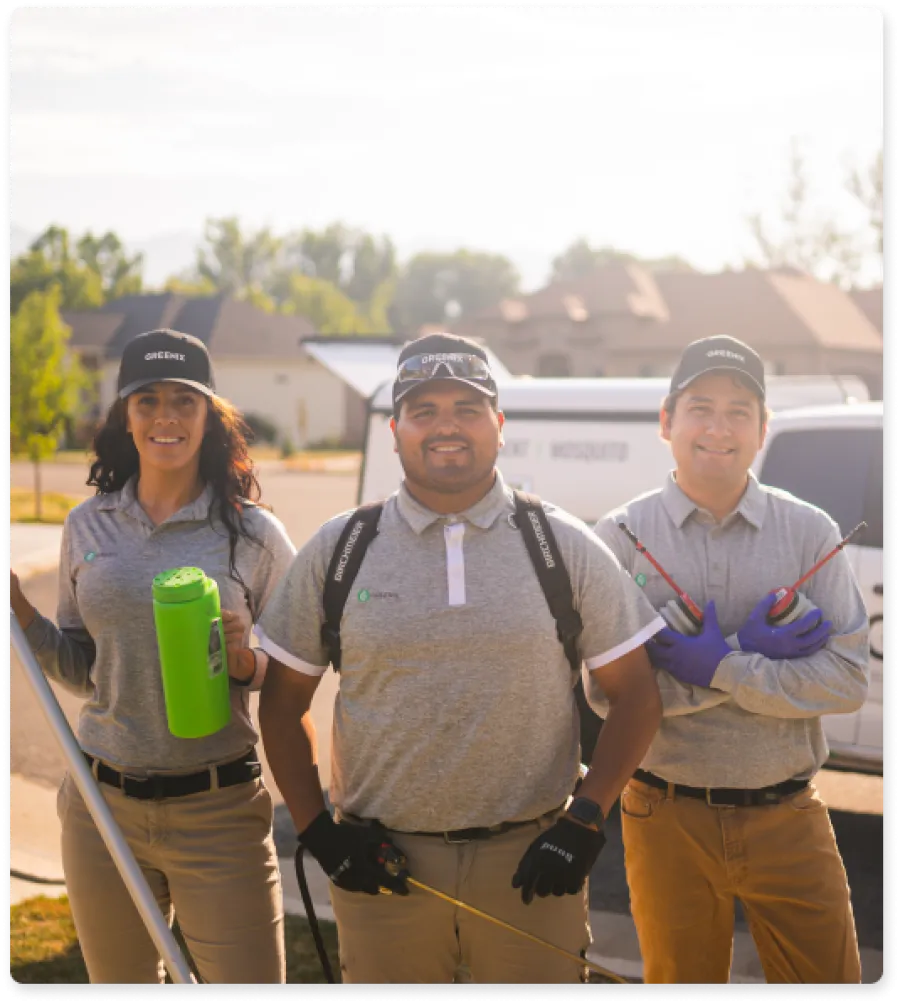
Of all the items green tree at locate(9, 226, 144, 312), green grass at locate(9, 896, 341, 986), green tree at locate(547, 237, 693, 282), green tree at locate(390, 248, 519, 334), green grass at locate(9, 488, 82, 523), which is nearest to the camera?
green grass at locate(9, 896, 341, 986)

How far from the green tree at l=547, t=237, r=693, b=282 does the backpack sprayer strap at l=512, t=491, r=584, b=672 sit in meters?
84.9

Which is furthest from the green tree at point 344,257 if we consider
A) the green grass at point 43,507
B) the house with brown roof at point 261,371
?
the green grass at point 43,507

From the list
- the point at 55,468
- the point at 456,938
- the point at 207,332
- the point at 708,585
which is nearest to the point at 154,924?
the point at 456,938

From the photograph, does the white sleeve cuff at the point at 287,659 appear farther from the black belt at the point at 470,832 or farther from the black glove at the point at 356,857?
the black belt at the point at 470,832

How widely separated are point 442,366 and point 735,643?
1.13m

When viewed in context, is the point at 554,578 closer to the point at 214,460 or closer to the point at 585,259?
the point at 214,460

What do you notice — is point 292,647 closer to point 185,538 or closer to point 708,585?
point 185,538

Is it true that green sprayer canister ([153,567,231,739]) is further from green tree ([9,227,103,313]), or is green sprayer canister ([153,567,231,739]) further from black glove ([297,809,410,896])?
green tree ([9,227,103,313])

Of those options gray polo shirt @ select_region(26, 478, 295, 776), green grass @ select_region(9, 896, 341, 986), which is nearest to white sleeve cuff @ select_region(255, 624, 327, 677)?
gray polo shirt @ select_region(26, 478, 295, 776)

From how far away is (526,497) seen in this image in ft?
8.98

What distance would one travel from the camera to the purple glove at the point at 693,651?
9.55 feet

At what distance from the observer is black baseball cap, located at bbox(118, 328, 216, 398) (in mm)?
3107

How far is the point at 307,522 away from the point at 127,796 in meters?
16.2

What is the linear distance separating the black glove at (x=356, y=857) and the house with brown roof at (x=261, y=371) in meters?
41.1
